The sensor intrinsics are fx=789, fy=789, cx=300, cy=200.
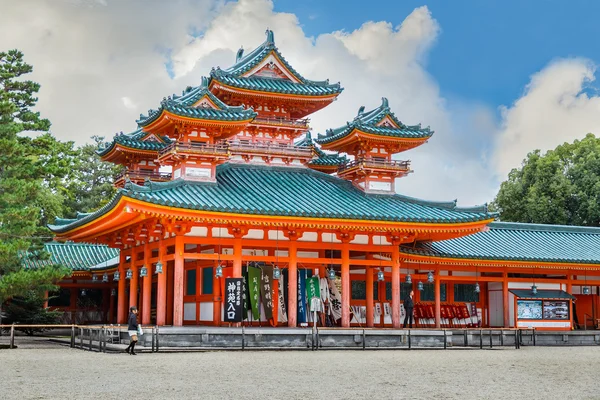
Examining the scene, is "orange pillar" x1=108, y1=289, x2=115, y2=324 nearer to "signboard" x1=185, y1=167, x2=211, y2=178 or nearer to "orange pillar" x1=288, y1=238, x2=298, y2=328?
"signboard" x1=185, y1=167, x2=211, y2=178

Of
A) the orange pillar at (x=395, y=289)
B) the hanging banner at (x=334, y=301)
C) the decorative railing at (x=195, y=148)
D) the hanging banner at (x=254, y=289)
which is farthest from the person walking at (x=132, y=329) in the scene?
the orange pillar at (x=395, y=289)

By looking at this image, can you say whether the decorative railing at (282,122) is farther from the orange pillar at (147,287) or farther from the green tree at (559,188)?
the green tree at (559,188)

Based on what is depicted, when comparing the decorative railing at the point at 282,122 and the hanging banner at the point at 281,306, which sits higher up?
the decorative railing at the point at 282,122

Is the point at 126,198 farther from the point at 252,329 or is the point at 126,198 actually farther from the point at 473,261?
the point at 473,261

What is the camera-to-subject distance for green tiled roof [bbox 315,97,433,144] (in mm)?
31250

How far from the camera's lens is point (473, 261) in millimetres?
33469

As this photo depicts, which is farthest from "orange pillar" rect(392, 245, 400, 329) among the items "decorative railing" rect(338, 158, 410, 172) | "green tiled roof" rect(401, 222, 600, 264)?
"decorative railing" rect(338, 158, 410, 172)

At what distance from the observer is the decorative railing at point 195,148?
28.3 metres

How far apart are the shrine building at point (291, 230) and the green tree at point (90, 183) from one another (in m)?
22.3

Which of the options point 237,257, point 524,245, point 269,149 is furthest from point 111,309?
point 524,245

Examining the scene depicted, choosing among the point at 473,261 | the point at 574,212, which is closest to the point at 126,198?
the point at 473,261

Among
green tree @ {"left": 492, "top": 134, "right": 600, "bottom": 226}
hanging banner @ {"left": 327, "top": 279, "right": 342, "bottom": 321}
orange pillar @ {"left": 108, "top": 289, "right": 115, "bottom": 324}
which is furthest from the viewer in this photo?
green tree @ {"left": 492, "top": 134, "right": 600, "bottom": 226}

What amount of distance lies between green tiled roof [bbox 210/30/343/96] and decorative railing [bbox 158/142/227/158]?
439 centimetres

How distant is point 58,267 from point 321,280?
9.78 meters
